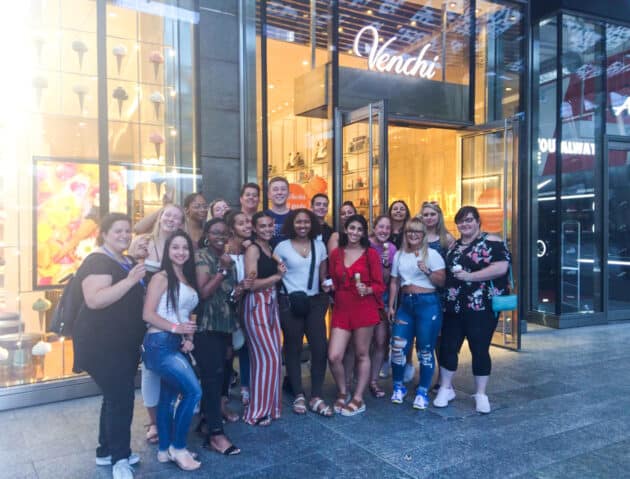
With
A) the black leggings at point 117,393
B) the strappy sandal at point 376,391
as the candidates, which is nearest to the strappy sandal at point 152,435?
the black leggings at point 117,393

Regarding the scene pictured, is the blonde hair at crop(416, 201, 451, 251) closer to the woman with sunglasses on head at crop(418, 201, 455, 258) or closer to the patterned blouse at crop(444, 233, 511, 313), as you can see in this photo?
the woman with sunglasses on head at crop(418, 201, 455, 258)

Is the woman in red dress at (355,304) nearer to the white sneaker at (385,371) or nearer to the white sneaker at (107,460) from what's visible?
the white sneaker at (385,371)

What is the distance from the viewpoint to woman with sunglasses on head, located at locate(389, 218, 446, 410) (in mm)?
4699

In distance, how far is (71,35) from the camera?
5453 millimetres

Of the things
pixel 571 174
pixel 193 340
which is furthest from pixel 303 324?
pixel 571 174

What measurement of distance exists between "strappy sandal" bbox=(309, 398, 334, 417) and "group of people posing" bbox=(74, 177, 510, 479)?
0.01 m

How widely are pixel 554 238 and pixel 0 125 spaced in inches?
308

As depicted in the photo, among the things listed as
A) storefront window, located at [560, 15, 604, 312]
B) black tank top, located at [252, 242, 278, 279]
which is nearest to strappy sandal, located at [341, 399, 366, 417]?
black tank top, located at [252, 242, 278, 279]

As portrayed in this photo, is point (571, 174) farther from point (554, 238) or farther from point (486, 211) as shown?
point (486, 211)

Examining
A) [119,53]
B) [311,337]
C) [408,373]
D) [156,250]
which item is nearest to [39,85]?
[119,53]

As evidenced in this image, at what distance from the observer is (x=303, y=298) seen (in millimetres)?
4508

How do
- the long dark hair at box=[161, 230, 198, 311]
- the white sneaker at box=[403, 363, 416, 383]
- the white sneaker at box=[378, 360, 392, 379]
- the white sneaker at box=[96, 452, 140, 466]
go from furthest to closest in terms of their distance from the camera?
1. the white sneaker at box=[378, 360, 392, 379]
2. the white sneaker at box=[403, 363, 416, 383]
3. the white sneaker at box=[96, 452, 140, 466]
4. the long dark hair at box=[161, 230, 198, 311]

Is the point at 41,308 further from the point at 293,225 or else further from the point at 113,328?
the point at 293,225

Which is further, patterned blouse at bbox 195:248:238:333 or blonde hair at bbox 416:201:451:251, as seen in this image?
blonde hair at bbox 416:201:451:251
